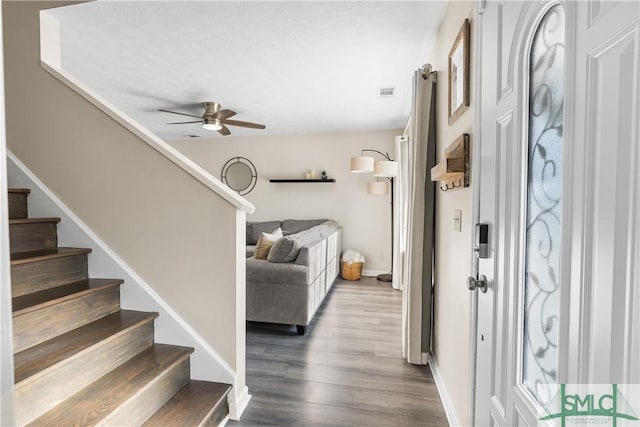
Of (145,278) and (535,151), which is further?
(145,278)

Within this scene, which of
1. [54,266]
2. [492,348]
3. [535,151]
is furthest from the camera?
[54,266]

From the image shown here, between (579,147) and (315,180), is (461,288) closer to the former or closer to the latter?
(579,147)

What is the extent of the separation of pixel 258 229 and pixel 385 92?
3.11 metres

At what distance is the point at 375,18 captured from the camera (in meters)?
2.23

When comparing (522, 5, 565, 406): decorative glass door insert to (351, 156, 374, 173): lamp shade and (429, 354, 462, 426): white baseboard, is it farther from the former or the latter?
(351, 156, 374, 173): lamp shade

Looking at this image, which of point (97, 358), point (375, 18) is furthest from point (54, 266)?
point (375, 18)

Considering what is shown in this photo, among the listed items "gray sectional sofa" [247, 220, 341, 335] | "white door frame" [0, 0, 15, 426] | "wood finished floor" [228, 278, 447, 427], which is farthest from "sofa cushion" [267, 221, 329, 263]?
"white door frame" [0, 0, 15, 426]

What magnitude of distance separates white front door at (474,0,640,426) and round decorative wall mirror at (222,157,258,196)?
17.0 feet

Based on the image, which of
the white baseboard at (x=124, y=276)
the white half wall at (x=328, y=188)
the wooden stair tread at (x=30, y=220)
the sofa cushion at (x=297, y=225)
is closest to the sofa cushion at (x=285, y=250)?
the white baseboard at (x=124, y=276)

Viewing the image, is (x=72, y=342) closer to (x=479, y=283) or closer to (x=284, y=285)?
(x=284, y=285)

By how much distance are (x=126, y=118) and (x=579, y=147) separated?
225cm

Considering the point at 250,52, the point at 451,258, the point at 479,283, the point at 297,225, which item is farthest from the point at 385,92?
the point at 479,283

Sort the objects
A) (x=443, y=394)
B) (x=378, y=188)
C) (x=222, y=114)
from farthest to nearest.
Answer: (x=378, y=188)
(x=222, y=114)
(x=443, y=394)

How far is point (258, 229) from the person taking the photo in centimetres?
552
